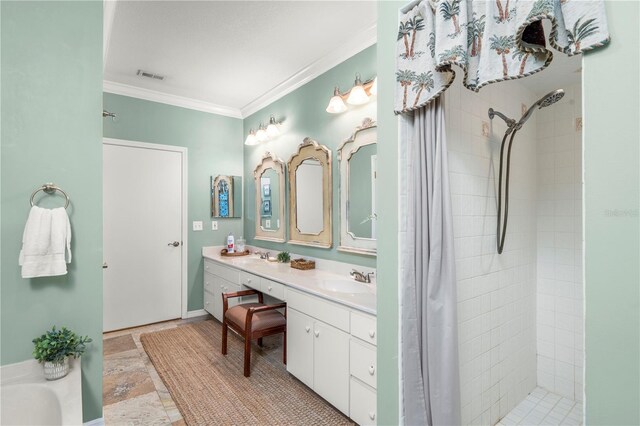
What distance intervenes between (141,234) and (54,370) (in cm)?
234

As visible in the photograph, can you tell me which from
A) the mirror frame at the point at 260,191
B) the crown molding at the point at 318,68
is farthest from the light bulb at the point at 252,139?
the crown molding at the point at 318,68

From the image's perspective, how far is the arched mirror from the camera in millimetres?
2537

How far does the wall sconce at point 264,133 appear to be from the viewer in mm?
3613

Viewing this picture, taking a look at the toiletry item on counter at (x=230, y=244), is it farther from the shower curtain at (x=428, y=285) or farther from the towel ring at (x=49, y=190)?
the shower curtain at (x=428, y=285)

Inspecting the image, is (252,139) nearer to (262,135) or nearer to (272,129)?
(262,135)

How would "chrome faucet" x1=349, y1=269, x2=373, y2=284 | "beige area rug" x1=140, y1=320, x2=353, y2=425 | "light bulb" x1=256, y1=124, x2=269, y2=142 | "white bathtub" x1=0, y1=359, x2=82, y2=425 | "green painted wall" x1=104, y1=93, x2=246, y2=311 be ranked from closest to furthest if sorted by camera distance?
1. "white bathtub" x1=0, y1=359, x2=82, y2=425
2. "beige area rug" x1=140, y1=320, x2=353, y2=425
3. "chrome faucet" x1=349, y1=269, x2=373, y2=284
4. "green painted wall" x1=104, y1=93, x2=246, y2=311
5. "light bulb" x1=256, y1=124, x2=269, y2=142

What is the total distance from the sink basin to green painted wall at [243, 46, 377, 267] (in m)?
0.20

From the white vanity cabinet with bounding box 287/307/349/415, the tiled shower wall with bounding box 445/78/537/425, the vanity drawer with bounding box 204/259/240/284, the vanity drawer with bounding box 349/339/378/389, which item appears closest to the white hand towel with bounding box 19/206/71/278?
the white vanity cabinet with bounding box 287/307/349/415

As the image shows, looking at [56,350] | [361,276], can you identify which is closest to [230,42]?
[361,276]

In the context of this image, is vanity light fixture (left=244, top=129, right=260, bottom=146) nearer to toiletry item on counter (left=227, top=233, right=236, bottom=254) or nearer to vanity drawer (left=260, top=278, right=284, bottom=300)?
toiletry item on counter (left=227, top=233, right=236, bottom=254)

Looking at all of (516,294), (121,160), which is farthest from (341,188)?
(121,160)

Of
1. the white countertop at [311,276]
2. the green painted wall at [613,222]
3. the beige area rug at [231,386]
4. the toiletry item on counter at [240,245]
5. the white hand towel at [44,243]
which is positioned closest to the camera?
the green painted wall at [613,222]

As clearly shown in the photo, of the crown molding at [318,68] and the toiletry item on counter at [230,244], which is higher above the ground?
the crown molding at [318,68]

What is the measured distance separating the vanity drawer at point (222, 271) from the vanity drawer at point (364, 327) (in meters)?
1.67
